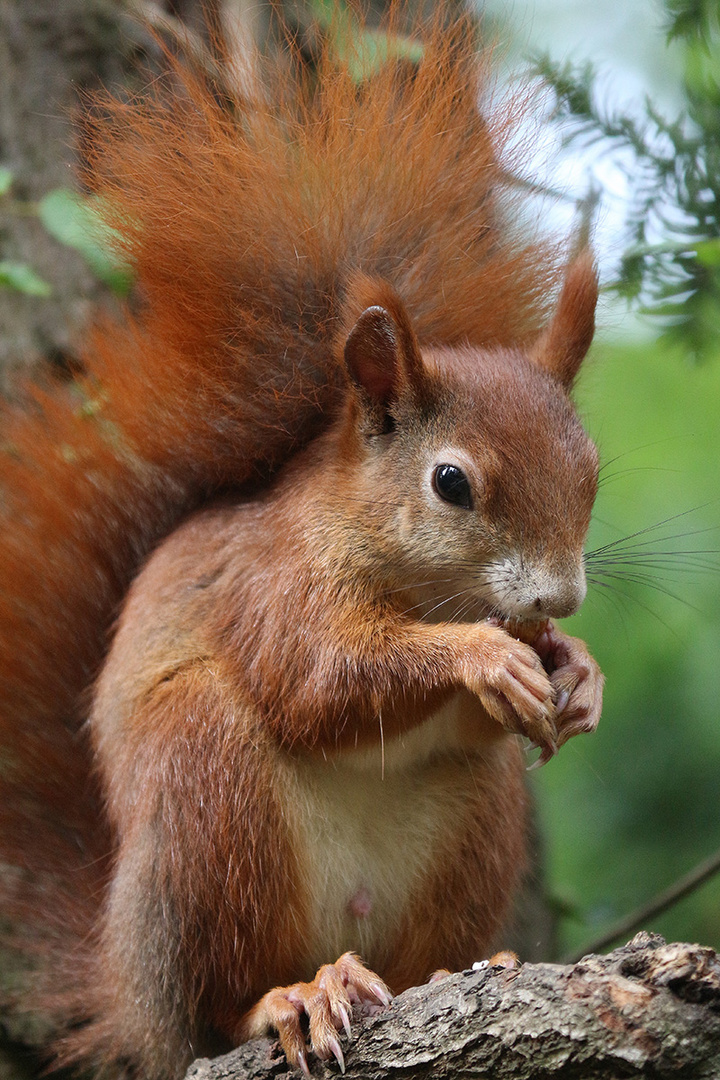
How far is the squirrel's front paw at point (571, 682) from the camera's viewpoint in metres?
1.53

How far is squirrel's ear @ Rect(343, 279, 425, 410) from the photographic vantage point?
1.54 m

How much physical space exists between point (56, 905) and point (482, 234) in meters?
1.34

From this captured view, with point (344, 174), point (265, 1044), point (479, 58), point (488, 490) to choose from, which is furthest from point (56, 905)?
point (479, 58)

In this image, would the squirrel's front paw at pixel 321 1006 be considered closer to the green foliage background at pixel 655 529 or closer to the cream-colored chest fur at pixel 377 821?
the cream-colored chest fur at pixel 377 821

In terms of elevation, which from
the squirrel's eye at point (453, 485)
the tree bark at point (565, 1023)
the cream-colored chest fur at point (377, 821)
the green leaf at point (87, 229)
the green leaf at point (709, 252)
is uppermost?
the green leaf at point (87, 229)

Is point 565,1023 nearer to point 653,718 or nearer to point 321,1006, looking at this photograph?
point 321,1006

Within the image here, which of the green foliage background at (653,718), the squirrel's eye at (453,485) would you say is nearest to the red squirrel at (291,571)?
the squirrel's eye at (453,485)

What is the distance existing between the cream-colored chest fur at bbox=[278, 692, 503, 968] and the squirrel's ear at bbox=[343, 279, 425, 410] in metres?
0.47

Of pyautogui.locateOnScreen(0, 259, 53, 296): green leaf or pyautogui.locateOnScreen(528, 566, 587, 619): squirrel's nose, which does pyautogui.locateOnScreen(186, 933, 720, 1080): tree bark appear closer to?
pyautogui.locateOnScreen(528, 566, 587, 619): squirrel's nose

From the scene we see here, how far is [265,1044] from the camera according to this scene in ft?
4.83

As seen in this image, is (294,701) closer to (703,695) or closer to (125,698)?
(125,698)

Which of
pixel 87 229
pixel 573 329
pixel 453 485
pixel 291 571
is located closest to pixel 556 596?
pixel 453 485

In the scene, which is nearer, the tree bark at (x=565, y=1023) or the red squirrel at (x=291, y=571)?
the tree bark at (x=565, y=1023)

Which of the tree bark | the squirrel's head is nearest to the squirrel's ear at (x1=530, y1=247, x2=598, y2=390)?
the squirrel's head
